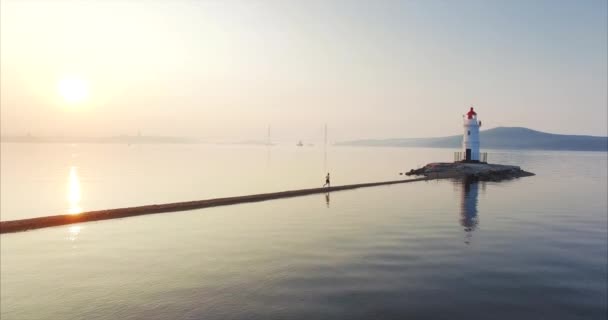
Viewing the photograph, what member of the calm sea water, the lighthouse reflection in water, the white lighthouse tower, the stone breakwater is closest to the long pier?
the calm sea water

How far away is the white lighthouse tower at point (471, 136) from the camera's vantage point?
8944cm

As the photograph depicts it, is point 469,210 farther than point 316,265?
Yes

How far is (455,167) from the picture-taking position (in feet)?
278

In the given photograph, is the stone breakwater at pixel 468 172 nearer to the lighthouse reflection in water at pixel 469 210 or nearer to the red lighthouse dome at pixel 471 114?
the red lighthouse dome at pixel 471 114

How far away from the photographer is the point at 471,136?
90.6 meters

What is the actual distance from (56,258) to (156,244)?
5.54m

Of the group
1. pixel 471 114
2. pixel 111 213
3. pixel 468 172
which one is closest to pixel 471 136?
pixel 471 114

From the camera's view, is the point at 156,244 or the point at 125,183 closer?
the point at 156,244

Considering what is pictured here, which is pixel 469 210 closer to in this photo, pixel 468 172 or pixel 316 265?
pixel 316 265

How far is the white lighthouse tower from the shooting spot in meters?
89.4

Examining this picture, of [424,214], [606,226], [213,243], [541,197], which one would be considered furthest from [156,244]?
[541,197]

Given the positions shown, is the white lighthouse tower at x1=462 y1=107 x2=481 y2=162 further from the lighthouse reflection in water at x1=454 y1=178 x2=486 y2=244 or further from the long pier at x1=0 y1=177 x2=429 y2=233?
the long pier at x1=0 y1=177 x2=429 y2=233

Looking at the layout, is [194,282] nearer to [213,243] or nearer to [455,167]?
[213,243]

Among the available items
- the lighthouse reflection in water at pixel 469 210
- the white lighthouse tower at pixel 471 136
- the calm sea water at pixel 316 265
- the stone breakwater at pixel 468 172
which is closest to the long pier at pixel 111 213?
the calm sea water at pixel 316 265
